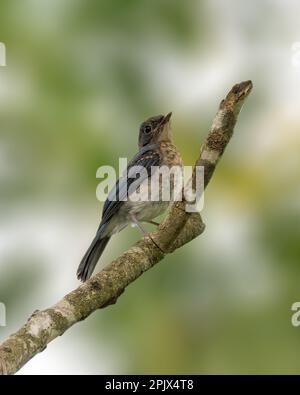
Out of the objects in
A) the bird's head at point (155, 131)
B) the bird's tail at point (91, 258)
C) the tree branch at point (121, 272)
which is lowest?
the tree branch at point (121, 272)

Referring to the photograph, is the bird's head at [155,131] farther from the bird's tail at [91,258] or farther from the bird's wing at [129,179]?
the bird's tail at [91,258]

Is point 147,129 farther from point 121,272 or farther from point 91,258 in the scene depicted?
point 121,272

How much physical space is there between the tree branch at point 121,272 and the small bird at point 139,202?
1.12m

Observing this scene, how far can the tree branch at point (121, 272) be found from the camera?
10.6ft

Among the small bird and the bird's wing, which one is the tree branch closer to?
the small bird

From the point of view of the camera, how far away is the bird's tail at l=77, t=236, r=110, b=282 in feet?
17.5

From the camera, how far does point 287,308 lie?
11.5ft

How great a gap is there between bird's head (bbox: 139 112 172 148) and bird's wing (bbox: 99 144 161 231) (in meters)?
0.11

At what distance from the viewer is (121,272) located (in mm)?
4117

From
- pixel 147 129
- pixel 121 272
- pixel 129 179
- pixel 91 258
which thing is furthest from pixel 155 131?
pixel 121 272

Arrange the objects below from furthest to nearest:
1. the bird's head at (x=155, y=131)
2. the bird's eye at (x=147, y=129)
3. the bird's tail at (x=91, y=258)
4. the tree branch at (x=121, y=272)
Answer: the bird's eye at (x=147, y=129), the bird's head at (x=155, y=131), the bird's tail at (x=91, y=258), the tree branch at (x=121, y=272)

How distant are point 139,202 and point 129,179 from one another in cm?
24

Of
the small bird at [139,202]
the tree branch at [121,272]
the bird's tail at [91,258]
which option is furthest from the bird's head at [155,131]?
the tree branch at [121,272]
